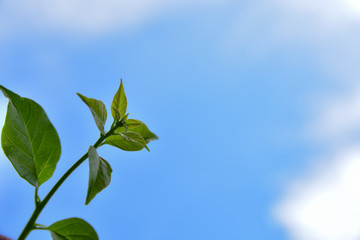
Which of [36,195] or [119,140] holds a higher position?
[119,140]

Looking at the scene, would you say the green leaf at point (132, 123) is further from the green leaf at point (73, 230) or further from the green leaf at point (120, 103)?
the green leaf at point (73, 230)

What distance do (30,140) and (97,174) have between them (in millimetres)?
90

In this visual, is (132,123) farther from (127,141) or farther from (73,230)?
(73,230)

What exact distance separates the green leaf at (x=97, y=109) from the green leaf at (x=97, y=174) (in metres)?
0.04

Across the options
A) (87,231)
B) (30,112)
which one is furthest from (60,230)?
(30,112)

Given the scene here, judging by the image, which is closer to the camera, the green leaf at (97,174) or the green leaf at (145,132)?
the green leaf at (97,174)

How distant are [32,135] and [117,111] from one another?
3.9 inches

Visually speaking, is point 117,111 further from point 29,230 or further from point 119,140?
point 29,230

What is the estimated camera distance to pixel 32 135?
0.44 meters

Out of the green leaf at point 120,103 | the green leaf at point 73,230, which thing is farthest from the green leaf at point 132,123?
the green leaf at point 73,230

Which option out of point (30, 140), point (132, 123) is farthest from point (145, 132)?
point (30, 140)

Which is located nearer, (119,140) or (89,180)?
(89,180)

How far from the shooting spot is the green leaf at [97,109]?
1.41ft

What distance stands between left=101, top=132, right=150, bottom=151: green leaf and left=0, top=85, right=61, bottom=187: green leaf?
64mm
